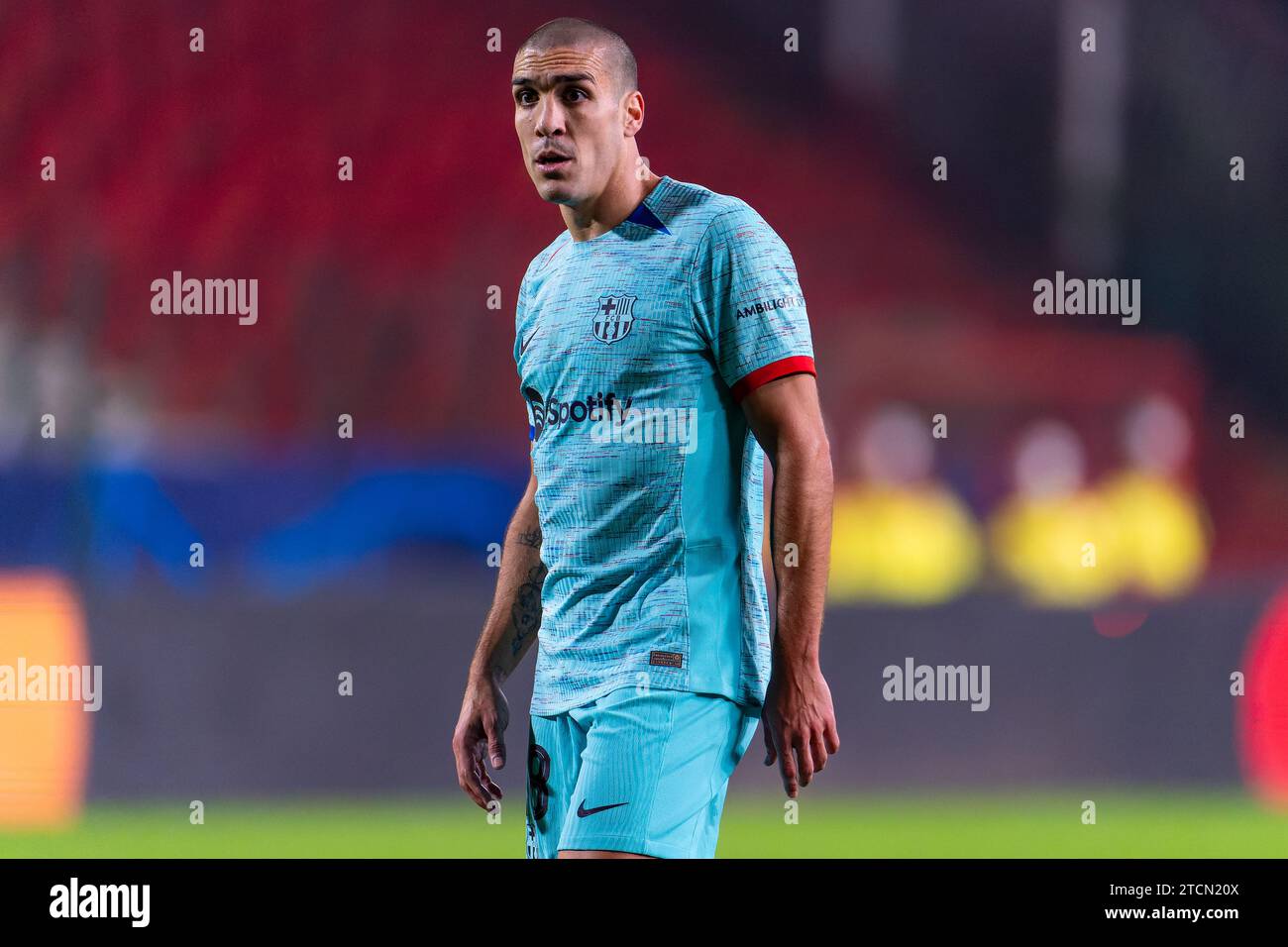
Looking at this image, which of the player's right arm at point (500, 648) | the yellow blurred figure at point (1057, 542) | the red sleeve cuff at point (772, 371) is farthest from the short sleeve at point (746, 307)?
the yellow blurred figure at point (1057, 542)

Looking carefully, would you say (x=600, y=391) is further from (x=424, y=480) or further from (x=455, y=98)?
(x=455, y=98)

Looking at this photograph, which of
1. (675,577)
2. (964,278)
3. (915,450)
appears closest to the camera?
(675,577)

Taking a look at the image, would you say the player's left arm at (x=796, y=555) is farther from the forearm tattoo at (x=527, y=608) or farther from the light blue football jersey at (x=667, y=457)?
the forearm tattoo at (x=527, y=608)

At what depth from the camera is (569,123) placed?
2.43m

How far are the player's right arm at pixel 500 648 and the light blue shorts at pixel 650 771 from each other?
1.01 ft

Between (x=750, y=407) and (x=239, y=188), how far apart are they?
4958 millimetres

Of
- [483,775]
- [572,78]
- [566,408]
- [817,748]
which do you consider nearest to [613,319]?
[566,408]

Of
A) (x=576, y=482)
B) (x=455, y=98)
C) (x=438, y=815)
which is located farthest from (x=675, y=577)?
(x=455, y=98)

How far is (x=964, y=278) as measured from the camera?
727 cm

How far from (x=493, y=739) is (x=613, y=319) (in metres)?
0.80

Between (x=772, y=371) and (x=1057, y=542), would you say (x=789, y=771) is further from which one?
(x=1057, y=542)

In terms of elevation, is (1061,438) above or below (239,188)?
below

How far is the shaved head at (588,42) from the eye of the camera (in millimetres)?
2463

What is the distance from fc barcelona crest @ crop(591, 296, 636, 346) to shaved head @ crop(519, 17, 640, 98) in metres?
0.41
